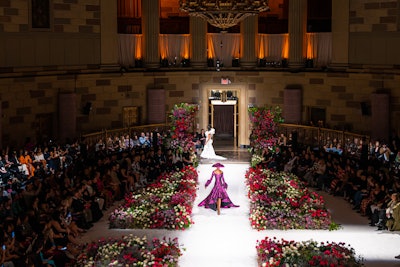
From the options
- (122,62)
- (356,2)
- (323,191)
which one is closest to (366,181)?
(323,191)

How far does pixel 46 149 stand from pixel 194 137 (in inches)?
323

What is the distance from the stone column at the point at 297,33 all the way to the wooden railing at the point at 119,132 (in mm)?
7153

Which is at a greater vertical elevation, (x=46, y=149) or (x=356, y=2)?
(x=356, y=2)

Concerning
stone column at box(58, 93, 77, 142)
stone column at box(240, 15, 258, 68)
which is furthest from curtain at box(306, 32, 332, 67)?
stone column at box(58, 93, 77, 142)

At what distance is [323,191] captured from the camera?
27969mm

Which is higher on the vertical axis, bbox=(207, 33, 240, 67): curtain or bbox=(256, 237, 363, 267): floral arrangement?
bbox=(207, 33, 240, 67): curtain

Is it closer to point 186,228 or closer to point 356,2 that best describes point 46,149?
point 186,228

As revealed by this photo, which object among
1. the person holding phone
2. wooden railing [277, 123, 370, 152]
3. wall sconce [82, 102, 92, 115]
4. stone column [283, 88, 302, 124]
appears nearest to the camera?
the person holding phone

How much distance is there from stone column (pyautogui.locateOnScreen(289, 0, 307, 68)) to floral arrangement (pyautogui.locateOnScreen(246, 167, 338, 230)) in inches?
497

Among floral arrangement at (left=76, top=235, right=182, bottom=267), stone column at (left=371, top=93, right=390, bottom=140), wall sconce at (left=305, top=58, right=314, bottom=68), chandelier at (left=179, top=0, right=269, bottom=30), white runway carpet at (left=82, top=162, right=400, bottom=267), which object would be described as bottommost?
white runway carpet at (left=82, top=162, right=400, bottom=267)

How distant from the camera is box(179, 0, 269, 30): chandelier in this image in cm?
2316

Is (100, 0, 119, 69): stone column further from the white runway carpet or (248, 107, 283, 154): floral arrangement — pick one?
the white runway carpet

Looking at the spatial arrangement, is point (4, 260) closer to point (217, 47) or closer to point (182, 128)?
point (182, 128)

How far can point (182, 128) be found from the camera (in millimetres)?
32656
